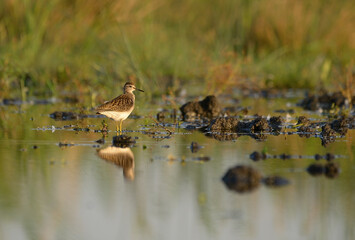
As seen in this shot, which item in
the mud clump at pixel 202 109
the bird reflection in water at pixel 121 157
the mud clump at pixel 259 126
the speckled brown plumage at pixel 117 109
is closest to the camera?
the bird reflection in water at pixel 121 157

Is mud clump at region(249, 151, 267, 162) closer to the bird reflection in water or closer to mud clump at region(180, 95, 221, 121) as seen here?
the bird reflection in water

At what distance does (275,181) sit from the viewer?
21.3 ft

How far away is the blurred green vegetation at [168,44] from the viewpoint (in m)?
15.1

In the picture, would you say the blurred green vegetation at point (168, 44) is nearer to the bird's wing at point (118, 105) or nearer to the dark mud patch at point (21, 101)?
the dark mud patch at point (21, 101)

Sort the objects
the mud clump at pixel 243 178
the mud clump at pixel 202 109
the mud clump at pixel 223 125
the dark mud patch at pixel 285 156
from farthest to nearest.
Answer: the mud clump at pixel 202 109, the mud clump at pixel 223 125, the dark mud patch at pixel 285 156, the mud clump at pixel 243 178

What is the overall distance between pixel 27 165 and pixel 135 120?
4.47 meters

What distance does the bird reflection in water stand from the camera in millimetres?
7144

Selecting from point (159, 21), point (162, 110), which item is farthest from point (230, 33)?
point (162, 110)

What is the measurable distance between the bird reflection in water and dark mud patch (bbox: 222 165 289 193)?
3.15ft

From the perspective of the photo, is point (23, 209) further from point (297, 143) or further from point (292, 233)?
point (297, 143)

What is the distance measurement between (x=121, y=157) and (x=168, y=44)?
10144 mm

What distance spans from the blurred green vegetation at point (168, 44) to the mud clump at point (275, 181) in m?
6.74

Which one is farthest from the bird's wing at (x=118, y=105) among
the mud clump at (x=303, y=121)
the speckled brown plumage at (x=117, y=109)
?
the mud clump at (x=303, y=121)

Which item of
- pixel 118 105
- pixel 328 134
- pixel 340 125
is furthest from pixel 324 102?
pixel 118 105
